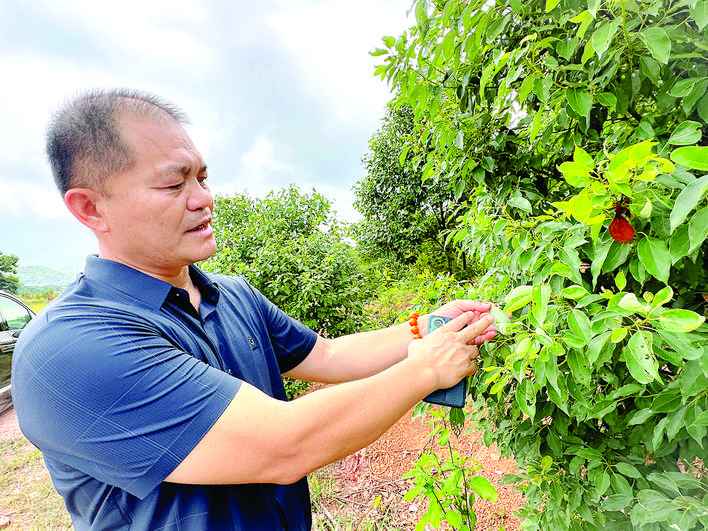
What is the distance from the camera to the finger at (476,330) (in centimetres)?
117

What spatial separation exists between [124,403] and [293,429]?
39 centimetres

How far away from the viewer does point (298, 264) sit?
166 inches

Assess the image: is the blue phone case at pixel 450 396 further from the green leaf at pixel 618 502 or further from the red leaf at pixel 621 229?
the red leaf at pixel 621 229

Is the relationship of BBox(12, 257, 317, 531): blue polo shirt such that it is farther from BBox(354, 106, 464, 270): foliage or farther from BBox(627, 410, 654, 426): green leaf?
BBox(354, 106, 464, 270): foliage

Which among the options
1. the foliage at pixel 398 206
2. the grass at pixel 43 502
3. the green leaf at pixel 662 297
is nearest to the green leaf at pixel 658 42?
the green leaf at pixel 662 297

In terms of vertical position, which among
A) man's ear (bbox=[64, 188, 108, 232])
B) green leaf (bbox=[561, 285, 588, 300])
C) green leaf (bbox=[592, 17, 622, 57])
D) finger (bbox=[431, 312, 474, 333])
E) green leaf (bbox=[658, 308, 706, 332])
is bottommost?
→ finger (bbox=[431, 312, 474, 333])

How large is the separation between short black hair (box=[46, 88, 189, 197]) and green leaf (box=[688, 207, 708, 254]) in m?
1.35

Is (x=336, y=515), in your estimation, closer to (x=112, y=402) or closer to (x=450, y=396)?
(x=450, y=396)

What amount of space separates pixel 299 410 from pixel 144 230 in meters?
0.72

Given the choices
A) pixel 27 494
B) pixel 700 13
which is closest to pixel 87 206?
pixel 700 13

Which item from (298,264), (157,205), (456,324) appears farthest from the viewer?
(298,264)

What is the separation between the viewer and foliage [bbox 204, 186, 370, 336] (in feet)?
13.8

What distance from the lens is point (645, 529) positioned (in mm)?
959

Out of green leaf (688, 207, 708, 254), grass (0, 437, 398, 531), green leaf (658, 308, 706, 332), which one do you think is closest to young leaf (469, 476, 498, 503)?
green leaf (658, 308, 706, 332)
